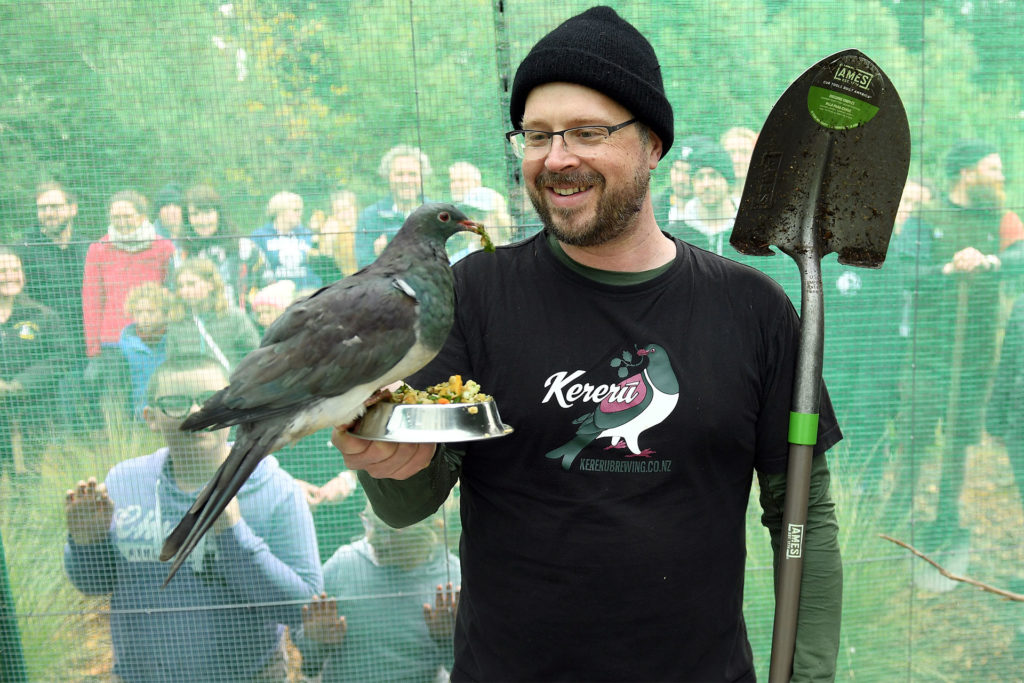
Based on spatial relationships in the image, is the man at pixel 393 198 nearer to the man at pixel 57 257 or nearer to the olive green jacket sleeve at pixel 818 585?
the man at pixel 57 257

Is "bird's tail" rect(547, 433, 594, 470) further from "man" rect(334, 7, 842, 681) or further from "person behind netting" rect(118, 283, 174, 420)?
"person behind netting" rect(118, 283, 174, 420)

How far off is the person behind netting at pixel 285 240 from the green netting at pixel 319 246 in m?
0.01

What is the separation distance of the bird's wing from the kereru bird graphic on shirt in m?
0.47

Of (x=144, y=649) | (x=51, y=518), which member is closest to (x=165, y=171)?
(x=51, y=518)

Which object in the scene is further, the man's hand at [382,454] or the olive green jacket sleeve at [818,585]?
Answer: the olive green jacket sleeve at [818,585]

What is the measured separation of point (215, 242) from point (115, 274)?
45 cm

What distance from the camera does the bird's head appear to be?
1909mm

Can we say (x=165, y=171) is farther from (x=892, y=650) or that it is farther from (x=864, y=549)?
(x=892, y=650)

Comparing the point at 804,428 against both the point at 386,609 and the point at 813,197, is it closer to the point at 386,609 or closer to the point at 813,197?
the point at 813,197

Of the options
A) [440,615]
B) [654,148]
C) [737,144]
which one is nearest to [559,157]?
[654,148]

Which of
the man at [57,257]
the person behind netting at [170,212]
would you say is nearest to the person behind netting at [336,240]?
the person behind netting at [170,212]

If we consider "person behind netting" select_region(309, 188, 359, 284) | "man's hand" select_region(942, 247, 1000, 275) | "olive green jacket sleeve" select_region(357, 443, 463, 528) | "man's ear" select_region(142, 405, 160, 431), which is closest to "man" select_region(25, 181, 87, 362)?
"man's ear" select_region(142, 405, 160, 431)

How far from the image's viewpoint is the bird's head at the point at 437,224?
1909 mm

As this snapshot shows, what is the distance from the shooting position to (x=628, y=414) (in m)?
1.91
